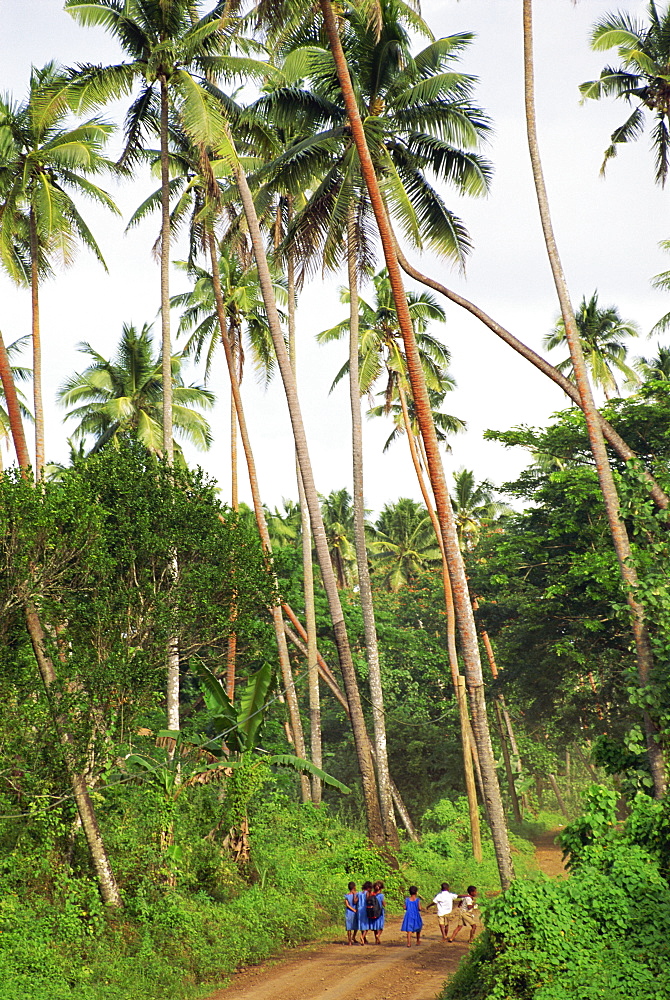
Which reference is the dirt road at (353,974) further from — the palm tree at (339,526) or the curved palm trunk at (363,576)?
the palm tree at (339,526)

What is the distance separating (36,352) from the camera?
22.6m

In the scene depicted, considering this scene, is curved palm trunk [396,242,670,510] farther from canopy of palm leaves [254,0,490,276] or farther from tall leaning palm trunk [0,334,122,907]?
tall leaning palm trunk [0,334,122,907]

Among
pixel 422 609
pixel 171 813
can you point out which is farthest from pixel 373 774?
pixel 422 609

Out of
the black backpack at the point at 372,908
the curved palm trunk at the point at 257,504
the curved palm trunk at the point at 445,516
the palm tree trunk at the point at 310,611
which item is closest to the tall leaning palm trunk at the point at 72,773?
the black backpack at the point at 372,908

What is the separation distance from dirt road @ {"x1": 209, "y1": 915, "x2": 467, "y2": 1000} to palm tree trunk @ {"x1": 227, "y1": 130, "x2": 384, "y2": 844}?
553cm

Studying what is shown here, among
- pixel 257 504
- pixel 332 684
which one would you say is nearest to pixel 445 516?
pixel 332 684

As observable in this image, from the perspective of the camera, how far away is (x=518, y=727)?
44.6 m

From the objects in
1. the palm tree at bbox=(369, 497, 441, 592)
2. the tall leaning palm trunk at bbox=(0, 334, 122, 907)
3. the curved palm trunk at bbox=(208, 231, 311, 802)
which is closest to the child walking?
the tall leaning palm trunk at bbox=(0, 334, 122, 907)

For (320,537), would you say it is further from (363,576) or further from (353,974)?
(353,974)

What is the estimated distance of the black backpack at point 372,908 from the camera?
1589cm

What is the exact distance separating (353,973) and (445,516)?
7.56 metres

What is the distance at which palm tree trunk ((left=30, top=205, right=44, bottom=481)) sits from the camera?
72.6ft

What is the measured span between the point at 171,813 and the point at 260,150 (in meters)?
18.1

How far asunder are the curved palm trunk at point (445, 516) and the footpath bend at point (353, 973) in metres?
1.91
